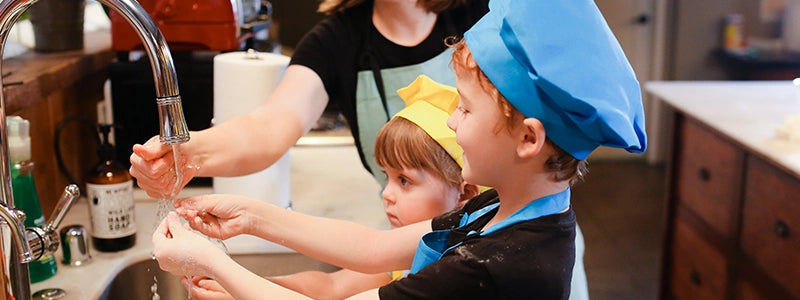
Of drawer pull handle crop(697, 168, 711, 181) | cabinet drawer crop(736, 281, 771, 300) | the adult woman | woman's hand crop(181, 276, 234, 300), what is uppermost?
the adult woman

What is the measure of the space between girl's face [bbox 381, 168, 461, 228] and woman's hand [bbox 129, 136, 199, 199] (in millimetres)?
369

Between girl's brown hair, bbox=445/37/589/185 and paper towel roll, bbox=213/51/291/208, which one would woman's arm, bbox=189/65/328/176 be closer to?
paper towel roll, bbox=213/51/291/208

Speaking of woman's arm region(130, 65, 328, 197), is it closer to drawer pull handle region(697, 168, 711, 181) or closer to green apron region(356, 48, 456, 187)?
green apron region(356, 48, 456, 187)

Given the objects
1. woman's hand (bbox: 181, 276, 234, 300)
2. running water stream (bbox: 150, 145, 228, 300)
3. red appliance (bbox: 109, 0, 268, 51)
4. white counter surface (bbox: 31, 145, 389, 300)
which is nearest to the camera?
running water stream (bbox: 150, 145, 228, 300)

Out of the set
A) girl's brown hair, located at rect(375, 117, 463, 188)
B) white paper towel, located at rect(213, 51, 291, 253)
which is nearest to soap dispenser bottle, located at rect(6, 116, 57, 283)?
white paper towel, located at rect(213, 51, 291, 253)

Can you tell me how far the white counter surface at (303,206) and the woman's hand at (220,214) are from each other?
33 cm

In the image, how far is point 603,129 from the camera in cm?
91

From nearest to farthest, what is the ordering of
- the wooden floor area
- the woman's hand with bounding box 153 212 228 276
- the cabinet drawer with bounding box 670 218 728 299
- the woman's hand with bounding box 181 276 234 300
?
1. the woman's hand with bounding box 153 212 228 276
2. the woman's hand with bounding box 181 276 234 300
3. the cabinet drawer with bounding box 670 218 728 299
4. the wooden floor area

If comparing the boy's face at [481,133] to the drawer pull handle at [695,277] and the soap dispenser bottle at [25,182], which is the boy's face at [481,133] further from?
the drawer pull handle at [695,277]

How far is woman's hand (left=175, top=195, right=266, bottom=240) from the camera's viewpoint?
1178mm

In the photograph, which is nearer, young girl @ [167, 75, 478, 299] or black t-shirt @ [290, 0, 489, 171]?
young girl @ [167, 75, 478, 299]

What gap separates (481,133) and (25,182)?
848mm

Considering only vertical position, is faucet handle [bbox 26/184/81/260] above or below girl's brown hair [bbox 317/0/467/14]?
below

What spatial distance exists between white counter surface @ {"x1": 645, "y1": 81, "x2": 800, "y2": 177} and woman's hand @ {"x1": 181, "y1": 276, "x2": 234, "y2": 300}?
4.67 feet
